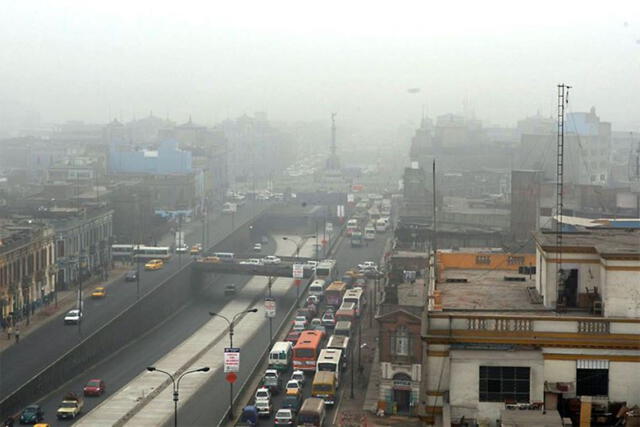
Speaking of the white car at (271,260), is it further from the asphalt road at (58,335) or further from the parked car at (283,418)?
the parked car at (283,418)

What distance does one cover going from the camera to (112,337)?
3075 centimetres

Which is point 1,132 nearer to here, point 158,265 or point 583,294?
point 158,265

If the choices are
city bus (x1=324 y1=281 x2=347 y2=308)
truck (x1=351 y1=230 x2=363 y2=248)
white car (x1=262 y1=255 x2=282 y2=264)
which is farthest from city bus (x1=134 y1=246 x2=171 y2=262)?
truck (x1=351 y1=230 x2=363 y2=248)

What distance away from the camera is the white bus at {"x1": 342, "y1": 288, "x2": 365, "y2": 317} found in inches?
1361

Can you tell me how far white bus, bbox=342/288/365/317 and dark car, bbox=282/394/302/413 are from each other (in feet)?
33.8

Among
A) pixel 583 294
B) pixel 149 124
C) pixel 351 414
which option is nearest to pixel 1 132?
pixel 149 124

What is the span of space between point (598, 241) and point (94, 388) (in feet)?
56.1

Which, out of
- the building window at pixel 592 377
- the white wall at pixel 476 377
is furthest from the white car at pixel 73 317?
the building window at pixel 592 377

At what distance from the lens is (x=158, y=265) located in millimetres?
41406

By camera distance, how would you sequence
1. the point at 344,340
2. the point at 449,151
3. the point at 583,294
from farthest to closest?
the point at 449,151 < the point at 344,340 < the point at 583,294

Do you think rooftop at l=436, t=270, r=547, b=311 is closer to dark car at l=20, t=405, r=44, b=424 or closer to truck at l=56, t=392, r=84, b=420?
dark car at l=20, t=405, r=44, b=424

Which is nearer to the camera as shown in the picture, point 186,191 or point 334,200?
point 186,191

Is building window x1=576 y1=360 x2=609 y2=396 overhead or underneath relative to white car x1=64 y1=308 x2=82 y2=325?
overhead

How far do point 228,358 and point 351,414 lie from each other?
3.12 meters
